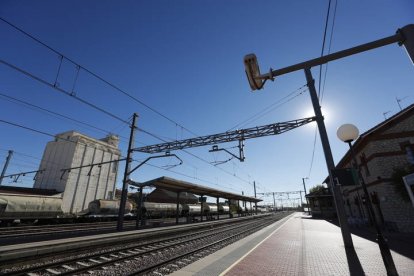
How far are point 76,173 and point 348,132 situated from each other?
150 feet

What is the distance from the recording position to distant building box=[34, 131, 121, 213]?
40.3 meters

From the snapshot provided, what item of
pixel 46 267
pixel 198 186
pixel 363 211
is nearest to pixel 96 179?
pixel 198 186

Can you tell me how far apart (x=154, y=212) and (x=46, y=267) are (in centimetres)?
3259

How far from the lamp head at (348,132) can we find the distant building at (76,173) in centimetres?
4075

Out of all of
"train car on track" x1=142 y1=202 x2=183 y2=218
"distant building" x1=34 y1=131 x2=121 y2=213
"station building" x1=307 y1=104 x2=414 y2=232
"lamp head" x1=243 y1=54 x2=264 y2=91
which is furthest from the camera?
"distant building" x1=34 y1=131 x2=121 y2=213

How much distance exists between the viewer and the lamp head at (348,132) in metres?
6.58

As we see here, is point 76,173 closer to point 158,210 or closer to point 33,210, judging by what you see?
point 158,210

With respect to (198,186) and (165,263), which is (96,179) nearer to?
(198,186)

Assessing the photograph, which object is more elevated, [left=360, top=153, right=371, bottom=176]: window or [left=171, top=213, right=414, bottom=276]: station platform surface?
[left=360, top=153, right=371, bottom=176]: window

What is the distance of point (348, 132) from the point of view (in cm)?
659

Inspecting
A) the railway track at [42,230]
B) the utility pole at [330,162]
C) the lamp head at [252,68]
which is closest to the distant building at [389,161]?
the utility pole at [330,162]

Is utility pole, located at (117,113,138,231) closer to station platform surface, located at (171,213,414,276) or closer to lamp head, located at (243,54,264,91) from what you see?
station platform surface, located at (171,213,414,276)

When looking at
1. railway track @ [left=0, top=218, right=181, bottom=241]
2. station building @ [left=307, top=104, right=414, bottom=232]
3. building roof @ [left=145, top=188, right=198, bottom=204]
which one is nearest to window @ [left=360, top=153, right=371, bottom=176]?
station building @ [left=307, top=104, right=414, bottom=232]

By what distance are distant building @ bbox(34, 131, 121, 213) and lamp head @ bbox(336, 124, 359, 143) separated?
40.8m
